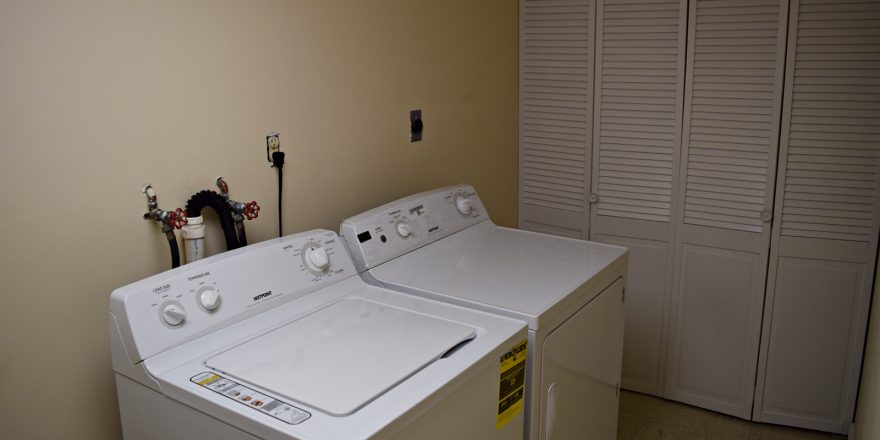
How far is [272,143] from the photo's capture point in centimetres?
203

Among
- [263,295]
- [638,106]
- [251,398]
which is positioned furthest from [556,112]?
[251,398]

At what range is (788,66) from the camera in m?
2.70

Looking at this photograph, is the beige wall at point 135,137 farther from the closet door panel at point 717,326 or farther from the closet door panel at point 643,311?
the closet door panel at point 717,326

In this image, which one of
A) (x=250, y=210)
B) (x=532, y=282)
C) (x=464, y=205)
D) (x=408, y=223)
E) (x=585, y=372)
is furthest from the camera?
(x=464, y=205)

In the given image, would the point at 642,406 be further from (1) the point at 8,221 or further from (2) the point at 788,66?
(1) the point at 8,221

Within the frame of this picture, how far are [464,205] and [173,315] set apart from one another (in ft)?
3.84

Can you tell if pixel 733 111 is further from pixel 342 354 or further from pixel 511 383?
pixel 342 354

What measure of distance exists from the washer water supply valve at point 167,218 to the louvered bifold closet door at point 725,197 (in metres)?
2.01

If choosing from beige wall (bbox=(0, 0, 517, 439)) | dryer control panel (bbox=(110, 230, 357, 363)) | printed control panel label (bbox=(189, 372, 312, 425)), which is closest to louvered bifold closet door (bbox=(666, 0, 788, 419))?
beige wall (bbox=(0, 0, 517, 439))

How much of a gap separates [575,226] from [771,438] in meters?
1.15

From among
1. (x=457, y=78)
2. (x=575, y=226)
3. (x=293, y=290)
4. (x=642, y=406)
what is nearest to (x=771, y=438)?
(x=642, y=406)

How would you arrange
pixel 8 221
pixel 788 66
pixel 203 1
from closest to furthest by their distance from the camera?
pixel 8 221 → pixel 203 1 → pixel 788 66

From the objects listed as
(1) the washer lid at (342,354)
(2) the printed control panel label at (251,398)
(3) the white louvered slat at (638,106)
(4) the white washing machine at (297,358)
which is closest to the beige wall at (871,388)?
(3) the white louvered slat at (638,106)

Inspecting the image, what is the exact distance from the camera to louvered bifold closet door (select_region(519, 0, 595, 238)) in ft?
10.1
